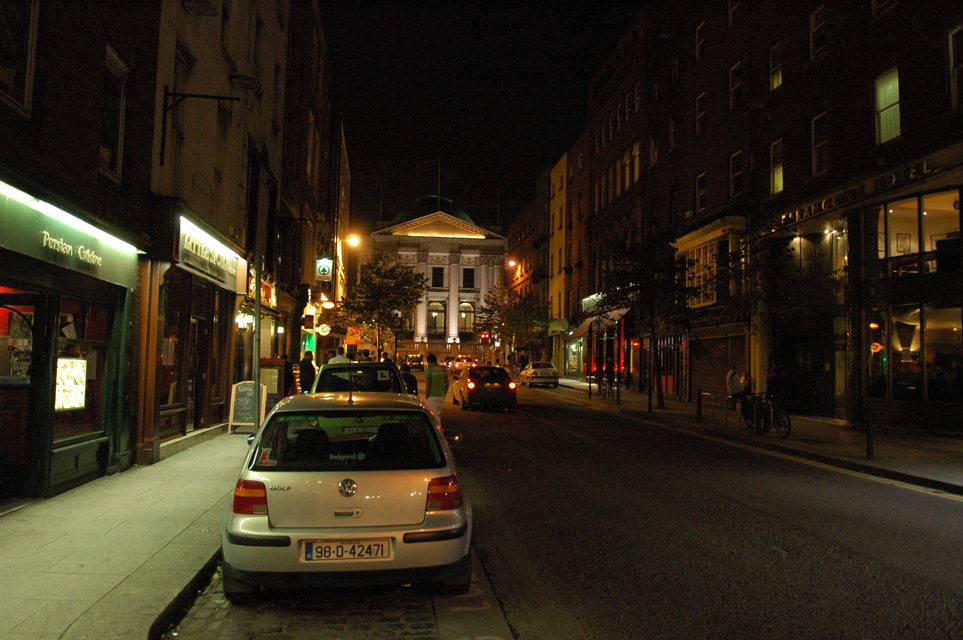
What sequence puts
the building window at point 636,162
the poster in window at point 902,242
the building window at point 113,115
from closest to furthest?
1. the building window at point 113,115
2. the poster in window at point 902,242
3. the building window at point 636,162

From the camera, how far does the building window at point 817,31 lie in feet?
67.4

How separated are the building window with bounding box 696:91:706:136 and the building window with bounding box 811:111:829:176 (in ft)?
26.1

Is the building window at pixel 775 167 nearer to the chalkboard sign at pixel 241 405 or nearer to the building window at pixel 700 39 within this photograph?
the building window at pixel 700 39

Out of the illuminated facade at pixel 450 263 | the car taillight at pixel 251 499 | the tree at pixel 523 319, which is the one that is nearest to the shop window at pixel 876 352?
the car taillight at pixel 251 499

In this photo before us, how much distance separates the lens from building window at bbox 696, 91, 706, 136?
2855 centimetres

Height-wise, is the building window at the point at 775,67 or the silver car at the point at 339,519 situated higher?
the building window at the point at 775,67

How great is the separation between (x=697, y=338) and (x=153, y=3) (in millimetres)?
22487

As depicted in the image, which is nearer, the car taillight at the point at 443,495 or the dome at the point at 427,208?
the car taillight at the point at 443,495

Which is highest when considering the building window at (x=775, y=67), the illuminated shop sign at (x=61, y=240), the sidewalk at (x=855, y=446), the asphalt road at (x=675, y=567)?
the building window at (x=775, y=67)

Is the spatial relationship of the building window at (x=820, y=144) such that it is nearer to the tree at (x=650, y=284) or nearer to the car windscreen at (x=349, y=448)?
the tree at (x=650, y=284)

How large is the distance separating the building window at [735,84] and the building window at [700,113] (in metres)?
2.25

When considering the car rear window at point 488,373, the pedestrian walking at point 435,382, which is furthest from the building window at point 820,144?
the pedestrian walking at point 435,382

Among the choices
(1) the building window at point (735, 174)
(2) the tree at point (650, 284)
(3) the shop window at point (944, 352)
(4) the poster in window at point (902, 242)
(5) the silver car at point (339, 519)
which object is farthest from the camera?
(1) the building window at point (735, 174)

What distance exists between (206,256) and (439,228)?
7602 centimetres
